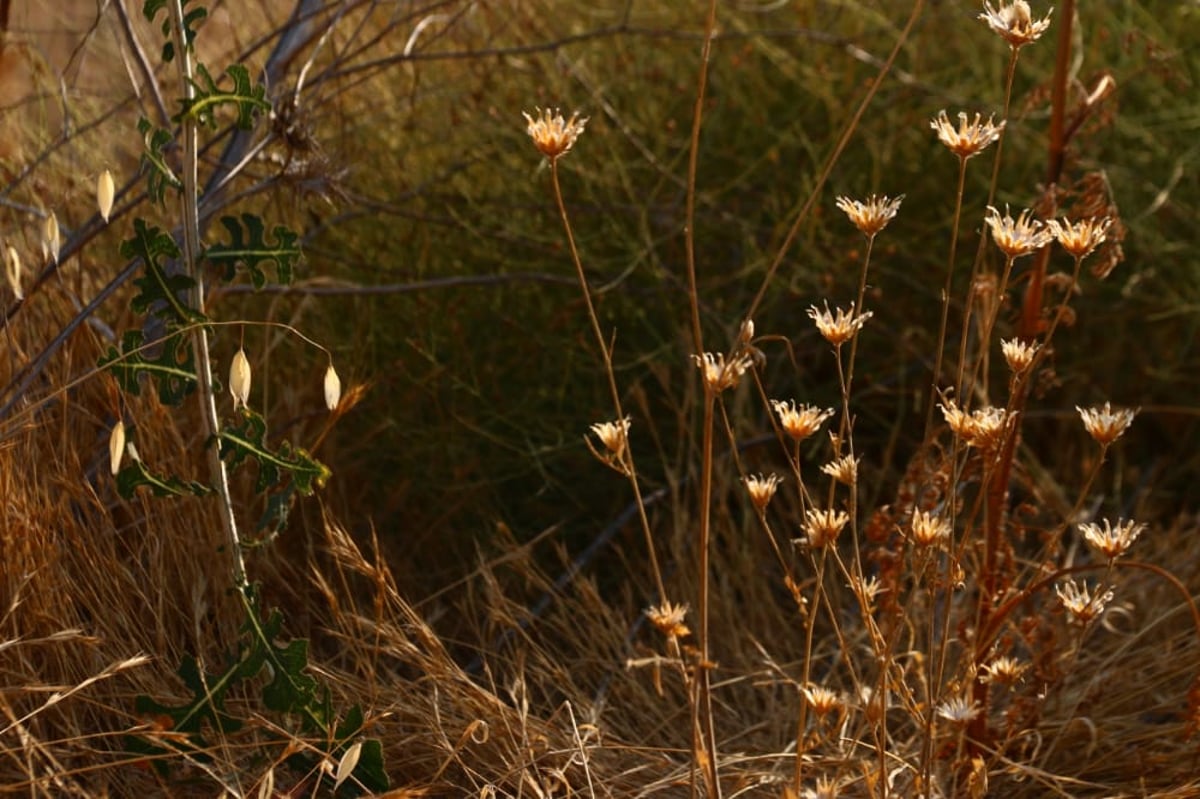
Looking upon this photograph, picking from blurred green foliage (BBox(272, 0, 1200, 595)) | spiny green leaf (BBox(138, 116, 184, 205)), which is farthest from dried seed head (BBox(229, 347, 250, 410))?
blurred green foliage (BBox(272, 0, 1200, 595))

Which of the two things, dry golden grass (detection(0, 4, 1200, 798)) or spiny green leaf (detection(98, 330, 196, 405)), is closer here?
spiny green leaf (detection(98, 330, 196, 405))

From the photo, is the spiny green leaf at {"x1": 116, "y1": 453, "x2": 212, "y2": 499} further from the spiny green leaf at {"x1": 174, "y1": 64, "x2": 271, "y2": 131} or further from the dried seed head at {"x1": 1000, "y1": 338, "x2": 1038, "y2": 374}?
the dried seed head at {"x1": 1000, "y1": 338, "x2": 1038, "y2": 374}

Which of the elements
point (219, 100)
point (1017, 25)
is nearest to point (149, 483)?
point (219, 100)

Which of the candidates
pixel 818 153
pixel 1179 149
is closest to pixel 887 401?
pixel 818 153

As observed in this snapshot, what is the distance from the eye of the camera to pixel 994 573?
1.53 meters

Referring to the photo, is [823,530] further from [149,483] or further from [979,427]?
[149,483]

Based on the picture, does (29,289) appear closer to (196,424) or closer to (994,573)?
(196,424)

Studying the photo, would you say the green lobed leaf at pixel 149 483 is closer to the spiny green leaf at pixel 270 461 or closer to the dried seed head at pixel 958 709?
the spiny green leaf at pixel 270 461

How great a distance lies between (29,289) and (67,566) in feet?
1.02

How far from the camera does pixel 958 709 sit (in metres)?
1.32

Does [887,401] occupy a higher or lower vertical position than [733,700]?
lower

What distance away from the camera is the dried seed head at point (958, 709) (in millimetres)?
1280

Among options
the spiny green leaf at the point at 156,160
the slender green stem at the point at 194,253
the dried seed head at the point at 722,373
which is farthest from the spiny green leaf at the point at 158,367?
the dried seed head at the point at 722,373

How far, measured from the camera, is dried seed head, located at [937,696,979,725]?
4.20 feet
